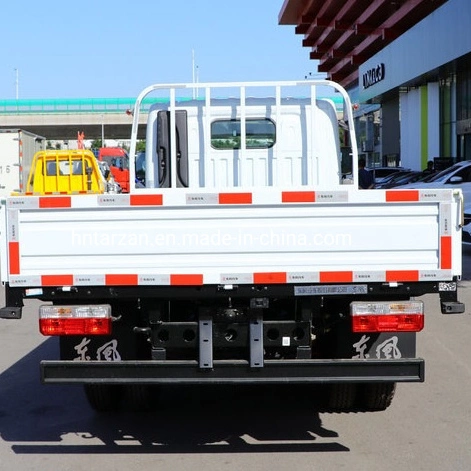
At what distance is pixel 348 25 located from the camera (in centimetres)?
5578

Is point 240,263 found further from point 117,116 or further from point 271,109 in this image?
point 117,116

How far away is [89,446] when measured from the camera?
5422 mm

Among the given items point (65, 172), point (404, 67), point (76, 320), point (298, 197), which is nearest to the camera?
point (298, 197)

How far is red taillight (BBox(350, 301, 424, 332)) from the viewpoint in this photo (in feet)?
16.0

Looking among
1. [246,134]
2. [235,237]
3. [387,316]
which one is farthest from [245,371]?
[246,134]

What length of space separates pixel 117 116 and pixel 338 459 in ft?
210

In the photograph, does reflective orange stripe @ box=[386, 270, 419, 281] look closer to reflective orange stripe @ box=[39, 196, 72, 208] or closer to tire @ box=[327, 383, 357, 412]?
tire @ box=[327, 383, 357, 412]

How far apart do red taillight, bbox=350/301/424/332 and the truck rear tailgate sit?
19 centimetres

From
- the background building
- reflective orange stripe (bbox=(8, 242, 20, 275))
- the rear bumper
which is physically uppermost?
the background building

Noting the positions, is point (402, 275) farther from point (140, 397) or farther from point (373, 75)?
point (373, 75)

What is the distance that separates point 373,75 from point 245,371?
39.1 meters

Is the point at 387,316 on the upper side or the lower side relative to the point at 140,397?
upper

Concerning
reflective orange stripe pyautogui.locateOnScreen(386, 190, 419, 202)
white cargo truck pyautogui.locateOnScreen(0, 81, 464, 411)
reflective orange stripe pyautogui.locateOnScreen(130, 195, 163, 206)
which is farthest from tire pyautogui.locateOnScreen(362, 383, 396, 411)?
Result: reflective orange stripe pyautogui.locateOnScreen(130, 195, 163, 206)

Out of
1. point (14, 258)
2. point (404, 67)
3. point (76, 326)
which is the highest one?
point (404, 67)
